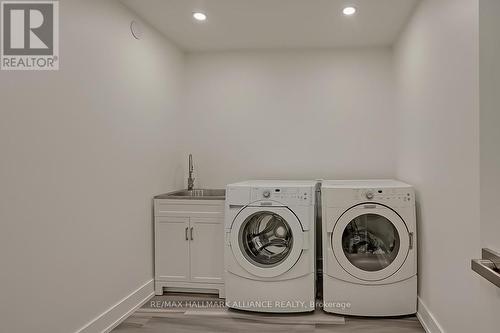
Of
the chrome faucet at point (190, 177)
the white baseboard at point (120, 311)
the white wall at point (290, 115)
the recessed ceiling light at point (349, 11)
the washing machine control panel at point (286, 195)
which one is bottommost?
the white baseboard at point (120, 311)

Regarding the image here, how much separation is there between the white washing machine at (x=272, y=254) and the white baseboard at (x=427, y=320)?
0.77 metres

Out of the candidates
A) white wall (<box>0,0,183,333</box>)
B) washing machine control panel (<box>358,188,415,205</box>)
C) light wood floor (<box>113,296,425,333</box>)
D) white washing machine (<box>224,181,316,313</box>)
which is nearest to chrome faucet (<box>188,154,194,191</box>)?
white wall (<box>0,0,183,333</box>)

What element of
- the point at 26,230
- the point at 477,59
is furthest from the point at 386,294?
the point at 26,230

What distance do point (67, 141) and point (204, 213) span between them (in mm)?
1346

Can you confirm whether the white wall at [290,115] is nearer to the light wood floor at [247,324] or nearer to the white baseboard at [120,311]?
the white baseboard at [120,311]

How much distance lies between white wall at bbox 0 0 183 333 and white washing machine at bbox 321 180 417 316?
1.52 metres

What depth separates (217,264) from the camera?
3.07m

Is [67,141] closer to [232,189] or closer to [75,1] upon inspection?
[75,1]

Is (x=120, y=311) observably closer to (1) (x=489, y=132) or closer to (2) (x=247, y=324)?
(2) (x=247, y=324)

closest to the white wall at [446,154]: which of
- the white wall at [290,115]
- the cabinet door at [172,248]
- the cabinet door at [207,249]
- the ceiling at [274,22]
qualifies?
the ceiling at [274,22]

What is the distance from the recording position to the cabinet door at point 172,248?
3100mm

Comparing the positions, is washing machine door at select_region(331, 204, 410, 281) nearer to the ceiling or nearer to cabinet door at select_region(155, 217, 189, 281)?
cabinet door at select_region(155, 217, 189, 281)

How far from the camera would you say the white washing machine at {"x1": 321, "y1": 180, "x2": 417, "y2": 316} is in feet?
8.52

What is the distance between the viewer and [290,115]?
3.73m
